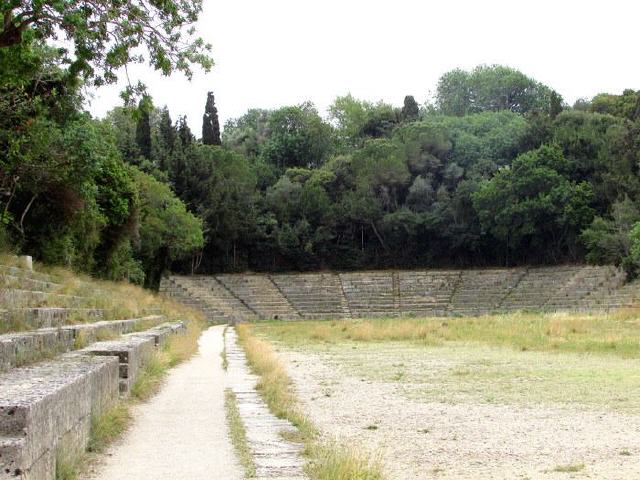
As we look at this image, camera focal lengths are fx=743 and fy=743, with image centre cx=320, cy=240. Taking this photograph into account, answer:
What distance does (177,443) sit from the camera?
19.8ft

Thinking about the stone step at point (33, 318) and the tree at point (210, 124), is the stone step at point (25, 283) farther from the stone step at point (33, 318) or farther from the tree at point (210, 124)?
the tree at point (210, 124)

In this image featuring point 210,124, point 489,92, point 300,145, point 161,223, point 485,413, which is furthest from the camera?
point 489,92

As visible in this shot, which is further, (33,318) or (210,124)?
(210,124)

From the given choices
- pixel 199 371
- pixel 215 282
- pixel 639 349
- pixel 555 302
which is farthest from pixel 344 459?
pixel 215 282

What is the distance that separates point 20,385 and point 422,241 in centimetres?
5047

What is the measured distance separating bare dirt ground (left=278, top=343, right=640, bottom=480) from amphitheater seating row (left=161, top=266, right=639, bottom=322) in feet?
100

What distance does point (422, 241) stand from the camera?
178 ft

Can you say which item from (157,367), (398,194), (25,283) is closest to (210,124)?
(398,194)

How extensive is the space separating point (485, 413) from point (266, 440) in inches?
124

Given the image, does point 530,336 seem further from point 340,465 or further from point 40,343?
point 340,465

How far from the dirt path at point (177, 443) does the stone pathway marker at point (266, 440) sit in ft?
0.63

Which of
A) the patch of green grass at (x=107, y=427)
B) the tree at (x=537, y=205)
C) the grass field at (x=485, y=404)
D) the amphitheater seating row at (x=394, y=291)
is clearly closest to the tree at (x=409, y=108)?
the tree at (x=537, y=205)

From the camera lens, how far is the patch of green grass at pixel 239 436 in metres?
4.96

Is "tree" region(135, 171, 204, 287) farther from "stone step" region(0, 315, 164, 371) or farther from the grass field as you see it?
"stone step" region(0, 315, 164, 371)
